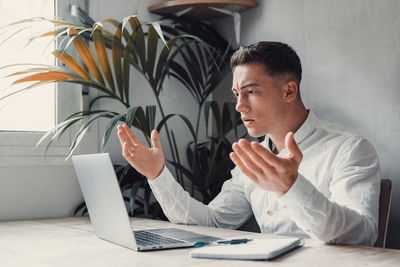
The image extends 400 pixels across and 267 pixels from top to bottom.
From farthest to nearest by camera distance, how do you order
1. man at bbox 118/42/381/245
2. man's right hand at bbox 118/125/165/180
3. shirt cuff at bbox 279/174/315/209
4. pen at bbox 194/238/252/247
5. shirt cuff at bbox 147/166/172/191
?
shirt cuff at bbox 147/166/172/191 → man's right hand at bbox 118/125/165/180 → man at bbox 118/42/381/245 → pen at bbox 194/238/252/247 → shirt cuff at bbox 279/174/315/209

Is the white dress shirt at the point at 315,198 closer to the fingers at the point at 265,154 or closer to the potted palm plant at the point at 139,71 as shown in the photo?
the fingers at the point at 265,154

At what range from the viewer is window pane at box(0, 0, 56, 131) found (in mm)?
2533

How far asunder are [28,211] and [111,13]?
Answer: 3.72ft

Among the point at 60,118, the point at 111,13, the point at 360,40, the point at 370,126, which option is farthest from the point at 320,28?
the point at 60,118

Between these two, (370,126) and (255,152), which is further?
(370,126)

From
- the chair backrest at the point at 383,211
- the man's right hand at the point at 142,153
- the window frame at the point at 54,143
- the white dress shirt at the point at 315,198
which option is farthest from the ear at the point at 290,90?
the window frame at the point at 54,143

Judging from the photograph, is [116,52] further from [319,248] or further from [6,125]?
[319,248]

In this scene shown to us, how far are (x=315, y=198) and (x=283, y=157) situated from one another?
21cm

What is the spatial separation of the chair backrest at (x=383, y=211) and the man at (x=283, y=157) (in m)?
0.19

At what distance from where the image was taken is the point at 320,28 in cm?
262

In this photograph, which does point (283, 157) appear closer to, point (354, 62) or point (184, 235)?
point (184, 235)

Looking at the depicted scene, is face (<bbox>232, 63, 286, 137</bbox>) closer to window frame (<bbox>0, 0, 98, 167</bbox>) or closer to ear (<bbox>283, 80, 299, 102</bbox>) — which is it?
ear (<bbox>283, 80, 299, 102</bbox>)

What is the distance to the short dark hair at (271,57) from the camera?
83.8 inches

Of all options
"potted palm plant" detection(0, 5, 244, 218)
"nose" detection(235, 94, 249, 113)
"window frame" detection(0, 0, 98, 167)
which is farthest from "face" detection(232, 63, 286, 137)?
"window frame" detection(0, 0, 98, 167)
